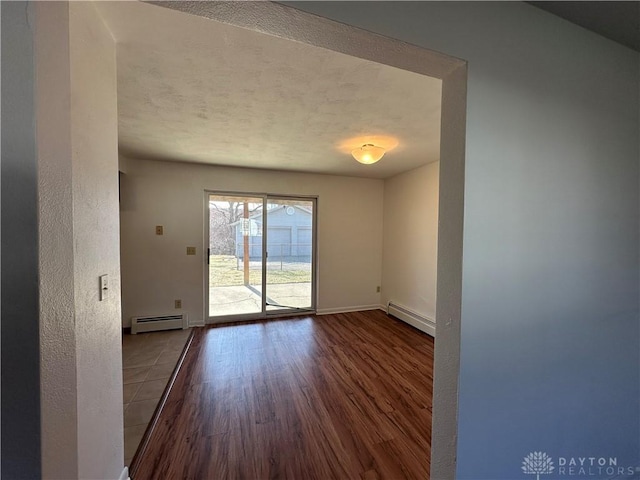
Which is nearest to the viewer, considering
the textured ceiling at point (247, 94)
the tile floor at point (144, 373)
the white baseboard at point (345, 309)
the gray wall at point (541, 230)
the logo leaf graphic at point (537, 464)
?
the gray wall at point (541, 230)

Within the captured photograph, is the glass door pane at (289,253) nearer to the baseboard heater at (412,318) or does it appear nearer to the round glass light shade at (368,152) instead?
the baseboard heater at (412,318)

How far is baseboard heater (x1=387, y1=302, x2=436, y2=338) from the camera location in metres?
3.29

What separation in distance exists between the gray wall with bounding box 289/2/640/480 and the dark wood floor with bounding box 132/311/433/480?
2.70ft

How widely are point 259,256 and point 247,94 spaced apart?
2546 millimetres

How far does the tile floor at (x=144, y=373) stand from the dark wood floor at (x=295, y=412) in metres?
0.11

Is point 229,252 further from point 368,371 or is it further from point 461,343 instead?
point 461,343

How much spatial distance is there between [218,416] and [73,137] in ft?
6.22

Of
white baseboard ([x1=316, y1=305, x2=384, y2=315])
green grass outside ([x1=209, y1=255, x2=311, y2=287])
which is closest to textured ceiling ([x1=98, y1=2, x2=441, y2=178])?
green grass outside ([x1=209, y1=255, x2=311, y2=287])

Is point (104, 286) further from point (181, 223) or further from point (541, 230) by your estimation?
point (181, 223)

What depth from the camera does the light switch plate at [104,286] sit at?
1.04 metres

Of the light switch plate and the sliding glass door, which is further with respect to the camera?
the sliding glass door

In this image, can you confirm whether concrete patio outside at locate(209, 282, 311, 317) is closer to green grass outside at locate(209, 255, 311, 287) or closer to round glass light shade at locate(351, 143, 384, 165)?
green grass outside at locate(209, 255, 311, 287)

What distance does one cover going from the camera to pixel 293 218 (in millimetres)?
3986

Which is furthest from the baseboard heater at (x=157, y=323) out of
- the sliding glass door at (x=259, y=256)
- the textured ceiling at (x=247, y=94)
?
the textured ceiling at (x=247, y=94)
